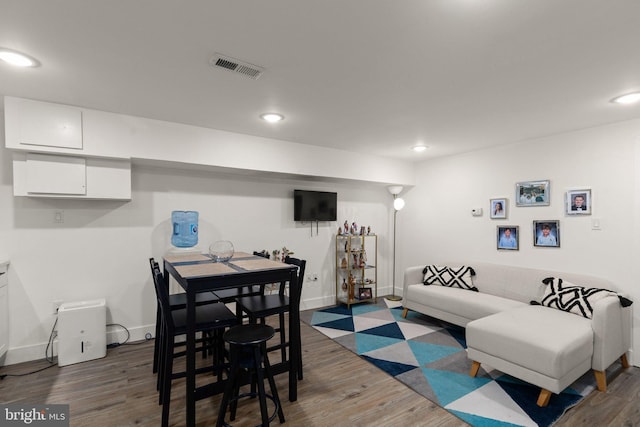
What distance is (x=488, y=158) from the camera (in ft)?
13.7

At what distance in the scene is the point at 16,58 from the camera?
1.92 meters

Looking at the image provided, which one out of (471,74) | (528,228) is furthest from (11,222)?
(528,228)

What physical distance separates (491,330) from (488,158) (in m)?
2.49

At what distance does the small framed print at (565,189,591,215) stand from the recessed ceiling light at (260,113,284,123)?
3.21 meters

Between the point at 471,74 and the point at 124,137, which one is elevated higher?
the point at 471,74

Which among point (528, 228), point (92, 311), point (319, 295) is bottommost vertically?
point (319, 295)

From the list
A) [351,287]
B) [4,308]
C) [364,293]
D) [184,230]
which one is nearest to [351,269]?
[351,287]

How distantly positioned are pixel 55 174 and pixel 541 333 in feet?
14.0

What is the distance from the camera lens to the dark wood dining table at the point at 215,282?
1907 millimetres

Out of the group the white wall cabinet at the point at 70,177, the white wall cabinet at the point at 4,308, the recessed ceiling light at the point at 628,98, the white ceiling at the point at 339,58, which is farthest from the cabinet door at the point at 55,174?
the recessed ceiling light at the point at 628,98

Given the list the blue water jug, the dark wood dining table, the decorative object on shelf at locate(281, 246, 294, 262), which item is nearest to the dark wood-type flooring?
the dark wood dining table

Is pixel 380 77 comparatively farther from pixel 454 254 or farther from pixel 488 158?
pixel 454 254

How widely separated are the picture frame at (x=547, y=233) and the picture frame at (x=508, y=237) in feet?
0.65

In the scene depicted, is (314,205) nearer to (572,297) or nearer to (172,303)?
(172,303)
